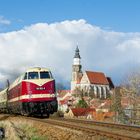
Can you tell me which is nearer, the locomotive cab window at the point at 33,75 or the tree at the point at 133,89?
the locomotive cab window at the point at 33,75

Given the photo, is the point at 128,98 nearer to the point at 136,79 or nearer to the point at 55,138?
the point at 136,79

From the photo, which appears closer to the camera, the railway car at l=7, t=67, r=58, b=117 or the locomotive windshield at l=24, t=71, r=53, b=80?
the railway car at l=7, t=67, r=58, b=117

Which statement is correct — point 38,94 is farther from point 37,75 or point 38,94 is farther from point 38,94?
point 37,75

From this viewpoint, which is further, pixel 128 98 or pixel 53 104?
pixel 128 98

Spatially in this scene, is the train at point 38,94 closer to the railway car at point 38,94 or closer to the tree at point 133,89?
the railway car at point 38,94

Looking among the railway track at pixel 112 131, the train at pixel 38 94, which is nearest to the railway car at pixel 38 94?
the train at pixel 38 94

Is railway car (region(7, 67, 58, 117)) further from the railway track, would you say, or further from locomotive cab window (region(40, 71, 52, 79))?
the railway track

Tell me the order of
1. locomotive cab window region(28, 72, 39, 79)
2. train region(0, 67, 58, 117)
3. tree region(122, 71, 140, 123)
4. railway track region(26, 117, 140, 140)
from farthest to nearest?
tree region(122, 71, 140, 123) < locomotive cab window region(28, 72, 39, 79) < train region(0, 67, 58, 117) < railway track region(26, 117, 140, 140)

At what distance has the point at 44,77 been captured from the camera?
3419cm

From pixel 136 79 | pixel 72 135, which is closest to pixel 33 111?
pixel 72 135

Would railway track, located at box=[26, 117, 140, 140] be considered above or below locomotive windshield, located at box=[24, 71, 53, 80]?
below

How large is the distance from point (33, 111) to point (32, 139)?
1676 cm

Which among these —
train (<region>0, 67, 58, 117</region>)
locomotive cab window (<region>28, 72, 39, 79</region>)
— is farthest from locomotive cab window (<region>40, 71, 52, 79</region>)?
locomotive cab window (<region>28, 72, 39, 79</region>)

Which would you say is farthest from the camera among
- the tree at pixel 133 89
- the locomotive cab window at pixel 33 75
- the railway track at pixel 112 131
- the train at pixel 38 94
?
the tree at pixel 133 89
